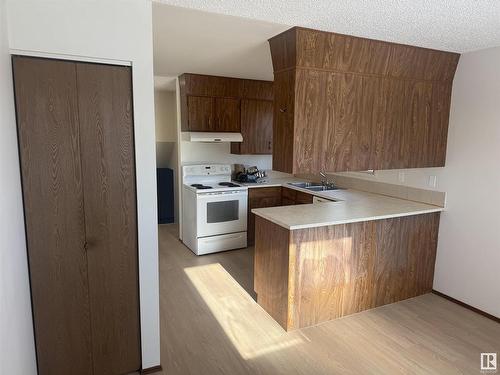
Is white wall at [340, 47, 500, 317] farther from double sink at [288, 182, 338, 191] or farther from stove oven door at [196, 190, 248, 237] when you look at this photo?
stove oven door at [196, 190, 248, 237]

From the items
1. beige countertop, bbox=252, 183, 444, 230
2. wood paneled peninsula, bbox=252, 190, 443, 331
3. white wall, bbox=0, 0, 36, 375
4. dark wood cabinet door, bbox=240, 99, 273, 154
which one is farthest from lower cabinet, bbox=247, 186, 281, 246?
white wall, bbox=0, 0, 36, 375

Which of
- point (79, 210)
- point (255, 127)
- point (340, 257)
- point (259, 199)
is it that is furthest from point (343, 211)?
point (255, 127)

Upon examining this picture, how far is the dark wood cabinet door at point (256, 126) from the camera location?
4887 millimetres

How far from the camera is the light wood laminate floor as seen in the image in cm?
238

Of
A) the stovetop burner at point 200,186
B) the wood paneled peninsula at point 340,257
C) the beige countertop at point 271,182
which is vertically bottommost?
the wood paneled peninsula at point 340,257

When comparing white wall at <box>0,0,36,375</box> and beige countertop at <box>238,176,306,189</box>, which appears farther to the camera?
beige countertop at <box>238,176,306,189</box>

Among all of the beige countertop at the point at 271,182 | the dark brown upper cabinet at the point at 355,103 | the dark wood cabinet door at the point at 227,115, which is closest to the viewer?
the dark brown upper cabinet at the point at 355,103

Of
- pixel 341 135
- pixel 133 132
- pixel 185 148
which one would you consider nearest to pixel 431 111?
pixel 341 135

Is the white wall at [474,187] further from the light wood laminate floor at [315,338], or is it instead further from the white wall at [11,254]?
A: the white wall at [11,254]

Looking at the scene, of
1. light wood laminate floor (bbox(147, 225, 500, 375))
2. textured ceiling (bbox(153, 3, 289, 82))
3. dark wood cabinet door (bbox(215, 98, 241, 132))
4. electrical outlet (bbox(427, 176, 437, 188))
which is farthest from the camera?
dark wood cabinet door (bbox(215, 98, 241, 132))

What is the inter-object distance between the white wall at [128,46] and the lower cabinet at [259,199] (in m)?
2.66

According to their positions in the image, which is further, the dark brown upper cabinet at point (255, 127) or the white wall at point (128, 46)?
the dark brown upper cabinet at point (255, 127)

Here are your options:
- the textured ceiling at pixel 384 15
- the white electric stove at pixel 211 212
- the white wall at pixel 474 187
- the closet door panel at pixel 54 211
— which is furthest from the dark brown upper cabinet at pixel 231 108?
the closet door panel at pixel 54 211

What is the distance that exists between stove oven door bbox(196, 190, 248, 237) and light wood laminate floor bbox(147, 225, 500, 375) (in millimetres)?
1047
